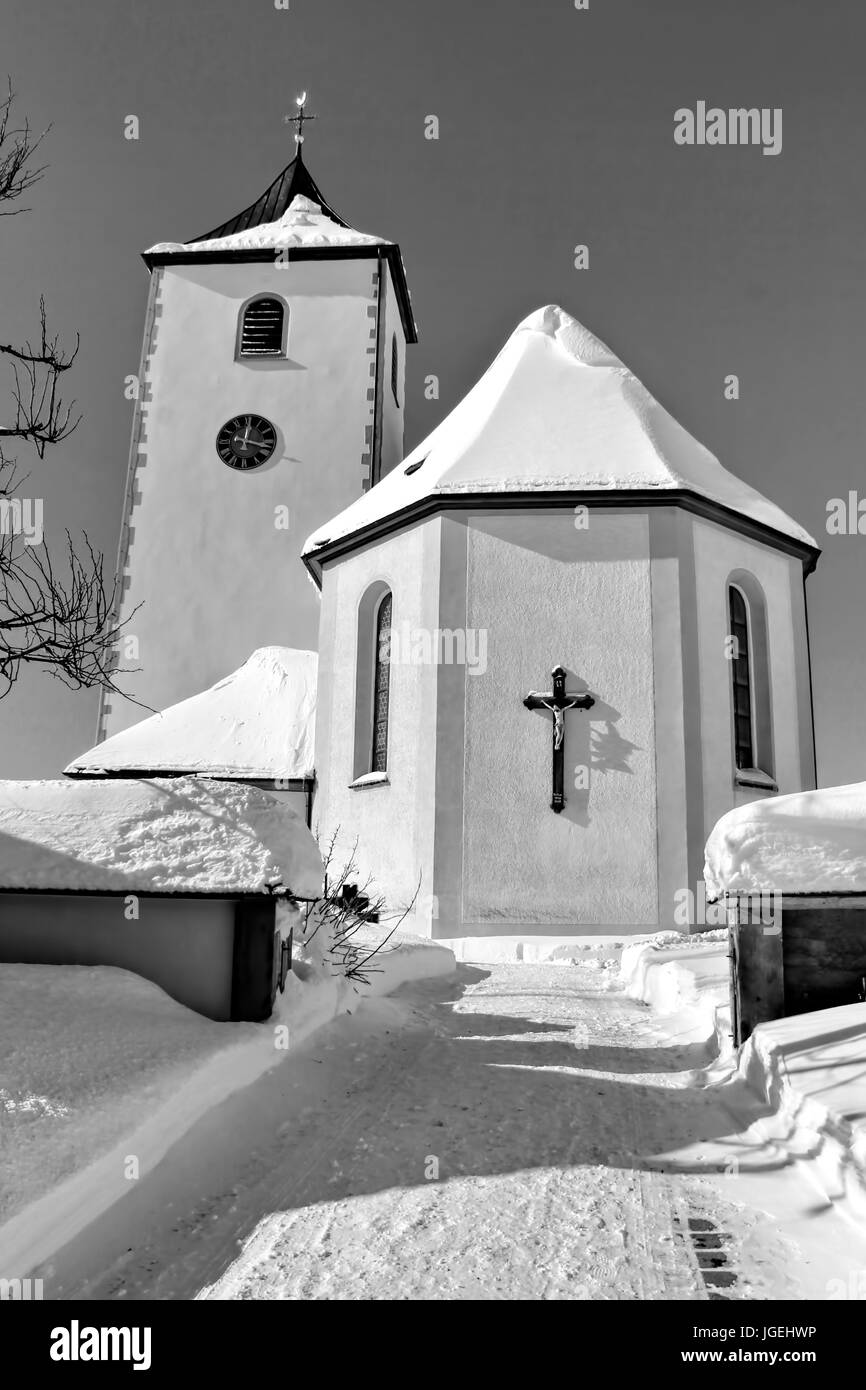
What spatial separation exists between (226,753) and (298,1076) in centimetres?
1222

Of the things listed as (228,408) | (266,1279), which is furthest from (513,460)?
(266,1279)

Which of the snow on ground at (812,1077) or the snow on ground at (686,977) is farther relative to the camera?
the snow on ground at (686,977)

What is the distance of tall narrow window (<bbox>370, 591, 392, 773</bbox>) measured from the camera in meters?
14.2

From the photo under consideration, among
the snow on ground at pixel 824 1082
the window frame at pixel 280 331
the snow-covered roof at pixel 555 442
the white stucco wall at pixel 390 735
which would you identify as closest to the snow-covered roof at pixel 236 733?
the white stucco wall at pixel 390 735

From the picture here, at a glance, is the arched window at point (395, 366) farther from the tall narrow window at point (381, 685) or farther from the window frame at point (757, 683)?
the window frame at point (757, 683)

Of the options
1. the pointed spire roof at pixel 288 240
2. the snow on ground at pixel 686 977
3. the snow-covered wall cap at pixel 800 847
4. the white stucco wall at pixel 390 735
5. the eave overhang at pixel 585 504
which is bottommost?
the snow on ground at pixel 686 977

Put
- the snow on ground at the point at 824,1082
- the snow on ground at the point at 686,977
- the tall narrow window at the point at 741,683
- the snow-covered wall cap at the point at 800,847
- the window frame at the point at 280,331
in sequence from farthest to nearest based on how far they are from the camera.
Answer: the window frame at the point at 280,331, the tall narrow window at the point at 741,683, the snow on ground at the point at 686,977, the snow-covered wall cap at the point at 800,847, the snow on ground at the point at 824,1082

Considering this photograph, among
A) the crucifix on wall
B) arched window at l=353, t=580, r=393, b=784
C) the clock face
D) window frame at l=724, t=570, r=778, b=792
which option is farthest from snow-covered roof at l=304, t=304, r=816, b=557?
the clock face

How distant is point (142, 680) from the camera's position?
67.4ft

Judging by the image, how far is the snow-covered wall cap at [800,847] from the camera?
5.14 metres

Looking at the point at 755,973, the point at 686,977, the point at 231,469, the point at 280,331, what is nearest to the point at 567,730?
the point at 686,977

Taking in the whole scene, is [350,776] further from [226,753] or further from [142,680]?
[142,680]

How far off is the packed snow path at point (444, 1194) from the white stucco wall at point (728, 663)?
7603 mm

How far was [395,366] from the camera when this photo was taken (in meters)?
24.1
